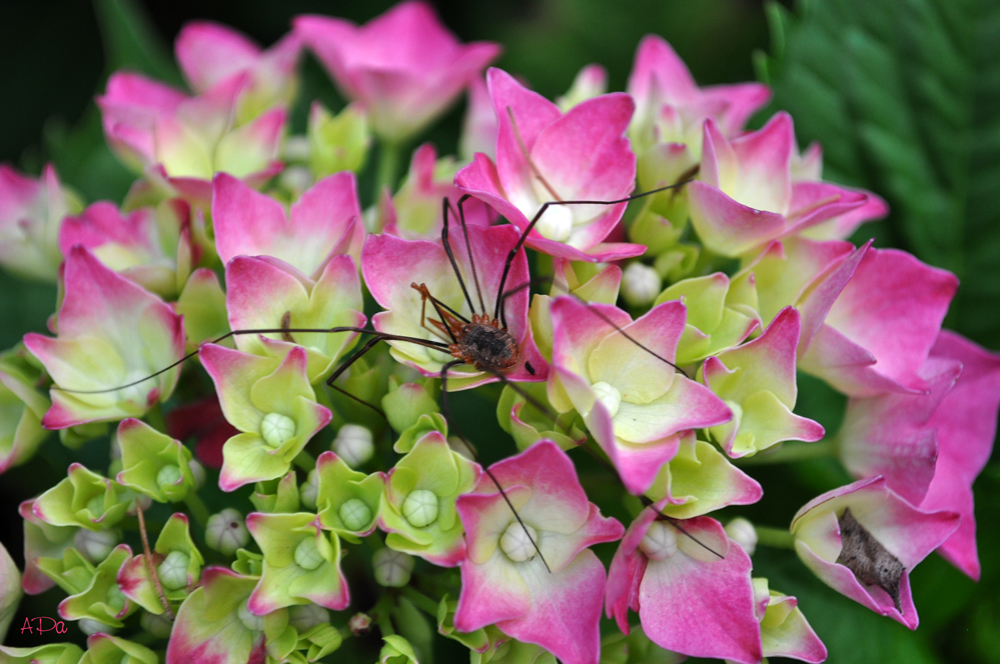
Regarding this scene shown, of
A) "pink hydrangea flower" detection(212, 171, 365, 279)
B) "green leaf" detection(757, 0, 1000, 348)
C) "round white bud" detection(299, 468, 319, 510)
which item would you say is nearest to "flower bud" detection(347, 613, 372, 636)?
"round white bud" detection(299, 468, 319, 510)

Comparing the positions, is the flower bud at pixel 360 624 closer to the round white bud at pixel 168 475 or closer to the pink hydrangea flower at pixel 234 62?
the round white bud at pixel 168 475

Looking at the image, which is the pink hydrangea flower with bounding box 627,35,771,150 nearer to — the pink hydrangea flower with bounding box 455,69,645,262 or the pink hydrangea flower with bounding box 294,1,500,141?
the pink hydrangea flower with bounding box 455,69,645,262

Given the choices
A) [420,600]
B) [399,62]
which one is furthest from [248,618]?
[399,62]

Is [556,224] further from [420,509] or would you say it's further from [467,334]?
[420,509]

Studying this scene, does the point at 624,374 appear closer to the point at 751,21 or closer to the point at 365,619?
the point at 365,619

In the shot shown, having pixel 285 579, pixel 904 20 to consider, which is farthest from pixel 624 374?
pixel 904 20

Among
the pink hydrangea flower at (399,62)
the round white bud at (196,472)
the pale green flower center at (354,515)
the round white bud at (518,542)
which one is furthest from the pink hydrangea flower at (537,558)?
the pink hydrangea flower at (399,62)

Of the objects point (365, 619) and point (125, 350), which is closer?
point (365, 619)
